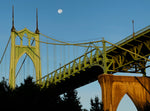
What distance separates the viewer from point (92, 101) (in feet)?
187

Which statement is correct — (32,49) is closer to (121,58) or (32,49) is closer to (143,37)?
(121,58)

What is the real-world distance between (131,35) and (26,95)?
13.6 m

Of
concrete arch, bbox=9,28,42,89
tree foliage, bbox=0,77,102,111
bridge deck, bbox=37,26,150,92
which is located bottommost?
tree foliage, bbox=0,77,102,111

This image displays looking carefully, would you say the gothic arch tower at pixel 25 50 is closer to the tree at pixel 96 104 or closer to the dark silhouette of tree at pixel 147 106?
the tree at pixel 96 104

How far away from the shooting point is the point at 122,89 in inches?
1642

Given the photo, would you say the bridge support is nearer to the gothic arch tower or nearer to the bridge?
the bridge

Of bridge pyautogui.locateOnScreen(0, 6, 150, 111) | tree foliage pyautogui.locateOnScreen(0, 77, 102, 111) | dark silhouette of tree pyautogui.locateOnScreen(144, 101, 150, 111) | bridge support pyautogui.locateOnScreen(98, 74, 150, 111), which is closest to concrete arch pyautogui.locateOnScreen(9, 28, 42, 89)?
bridge pyautogui.locateOnScreen(0, 6, 150, 111)

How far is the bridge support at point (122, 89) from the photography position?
39.2 m

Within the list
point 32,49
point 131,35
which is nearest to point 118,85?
point 131,35

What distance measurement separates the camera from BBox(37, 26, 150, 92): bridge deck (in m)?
37.8

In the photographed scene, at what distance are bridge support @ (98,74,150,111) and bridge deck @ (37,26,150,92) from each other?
119cm

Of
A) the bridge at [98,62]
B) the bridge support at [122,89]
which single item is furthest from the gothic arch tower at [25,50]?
the bridge support at [122,89]

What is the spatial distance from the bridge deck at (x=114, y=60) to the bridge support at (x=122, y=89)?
1.19m

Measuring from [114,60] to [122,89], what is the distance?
144 inches
